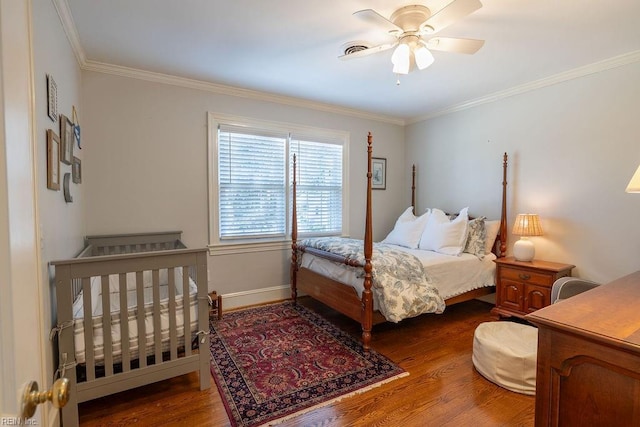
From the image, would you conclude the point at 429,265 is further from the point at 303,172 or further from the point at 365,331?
the point at 303,172

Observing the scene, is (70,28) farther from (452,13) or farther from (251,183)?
(452,13)

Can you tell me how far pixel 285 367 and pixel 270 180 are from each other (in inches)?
82.3

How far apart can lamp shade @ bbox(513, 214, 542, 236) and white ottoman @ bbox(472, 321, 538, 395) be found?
3.16 feet

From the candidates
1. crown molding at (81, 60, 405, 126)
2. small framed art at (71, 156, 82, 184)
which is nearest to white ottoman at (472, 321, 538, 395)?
crown molding at (81, 60, 405, 126)

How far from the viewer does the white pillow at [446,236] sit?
3.38 meters

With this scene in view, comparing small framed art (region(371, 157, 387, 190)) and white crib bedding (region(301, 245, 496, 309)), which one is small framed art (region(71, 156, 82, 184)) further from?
small framed art (region(371, 157, 387, 190))

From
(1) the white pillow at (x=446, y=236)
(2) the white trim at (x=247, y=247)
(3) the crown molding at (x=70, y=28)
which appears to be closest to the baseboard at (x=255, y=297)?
(2) the white trim at (x=247, y=247)

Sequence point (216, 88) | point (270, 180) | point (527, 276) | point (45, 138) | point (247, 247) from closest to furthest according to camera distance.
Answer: point (45, 138), point (527, 276), point (216, 88), point (247, 247), point (270, 180)

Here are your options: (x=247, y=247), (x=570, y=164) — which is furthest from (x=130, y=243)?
(x=570, y=164)

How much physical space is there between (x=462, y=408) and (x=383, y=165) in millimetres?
3258

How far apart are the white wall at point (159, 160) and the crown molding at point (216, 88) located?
0.05 m

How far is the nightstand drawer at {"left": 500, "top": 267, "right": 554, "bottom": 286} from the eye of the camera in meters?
2.81

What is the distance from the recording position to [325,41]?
2.39 m

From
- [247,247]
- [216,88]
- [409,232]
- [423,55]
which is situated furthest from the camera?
[409,232]
